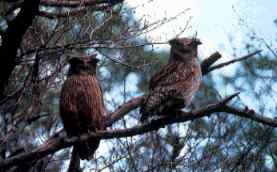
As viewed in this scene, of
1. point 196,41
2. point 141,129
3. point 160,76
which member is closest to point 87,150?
point 160,76

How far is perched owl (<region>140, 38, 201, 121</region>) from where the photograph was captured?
516 cm

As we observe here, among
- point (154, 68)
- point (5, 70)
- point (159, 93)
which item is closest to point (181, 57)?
point (159, 93)

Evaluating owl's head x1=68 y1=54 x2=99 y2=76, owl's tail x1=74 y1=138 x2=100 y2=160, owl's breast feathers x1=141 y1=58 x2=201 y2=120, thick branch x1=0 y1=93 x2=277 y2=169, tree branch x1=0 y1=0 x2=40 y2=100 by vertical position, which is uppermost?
tree branch x1=0 y1=0 x2=40 y2=100

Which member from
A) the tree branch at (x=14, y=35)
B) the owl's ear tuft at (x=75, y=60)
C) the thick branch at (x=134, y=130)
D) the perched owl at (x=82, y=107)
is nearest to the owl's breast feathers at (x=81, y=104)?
the perched owl at (x=82, y=107)

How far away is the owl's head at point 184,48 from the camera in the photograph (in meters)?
5.68

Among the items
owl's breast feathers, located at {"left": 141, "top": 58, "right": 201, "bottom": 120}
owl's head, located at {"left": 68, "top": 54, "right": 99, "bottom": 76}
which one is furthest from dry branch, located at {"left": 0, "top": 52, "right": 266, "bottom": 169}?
owl's head, located at {"left": 68, "top": 54, "right": 99, "bottom": 76}

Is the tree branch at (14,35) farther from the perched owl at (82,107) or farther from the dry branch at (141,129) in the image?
the dry branch at (141,129)

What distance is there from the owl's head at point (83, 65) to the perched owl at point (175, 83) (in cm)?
72

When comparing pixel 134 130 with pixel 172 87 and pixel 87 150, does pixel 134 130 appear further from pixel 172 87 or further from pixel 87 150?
pixel 87 150

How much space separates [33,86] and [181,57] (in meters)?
1.43

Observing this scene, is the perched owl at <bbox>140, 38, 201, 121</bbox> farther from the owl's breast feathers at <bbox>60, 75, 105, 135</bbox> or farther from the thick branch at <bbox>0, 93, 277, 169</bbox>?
the owl's breast feathers at <bbox>60, 75, 105, 135</bbox>

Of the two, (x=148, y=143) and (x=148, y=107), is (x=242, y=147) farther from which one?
(x=148, y=107)

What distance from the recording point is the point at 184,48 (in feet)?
18.7

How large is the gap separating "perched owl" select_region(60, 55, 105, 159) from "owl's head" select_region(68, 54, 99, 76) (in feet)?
0.06
